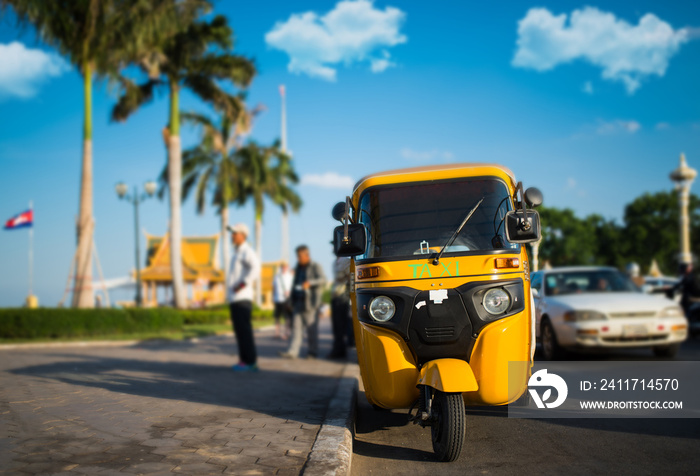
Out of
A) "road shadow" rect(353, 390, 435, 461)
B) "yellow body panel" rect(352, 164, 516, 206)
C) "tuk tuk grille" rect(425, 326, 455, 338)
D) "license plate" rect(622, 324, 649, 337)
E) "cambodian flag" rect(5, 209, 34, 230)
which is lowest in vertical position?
"road shadow" rect(353, 390, 435, 461)

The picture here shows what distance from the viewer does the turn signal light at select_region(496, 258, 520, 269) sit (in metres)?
4.59

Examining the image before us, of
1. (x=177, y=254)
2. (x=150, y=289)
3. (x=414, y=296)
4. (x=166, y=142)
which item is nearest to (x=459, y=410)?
(x=414, y=296)

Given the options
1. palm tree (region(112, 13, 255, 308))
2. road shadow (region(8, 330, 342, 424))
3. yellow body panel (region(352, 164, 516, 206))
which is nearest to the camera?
yellow body panel (region(352, 164, 516, 206))

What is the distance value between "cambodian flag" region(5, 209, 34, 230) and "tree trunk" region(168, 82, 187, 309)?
12259mm

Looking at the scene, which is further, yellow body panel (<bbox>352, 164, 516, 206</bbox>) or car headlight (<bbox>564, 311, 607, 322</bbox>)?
car headlight (<bbox>564, 311, 607, 322</bbox>)

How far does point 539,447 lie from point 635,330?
5117 millimetres

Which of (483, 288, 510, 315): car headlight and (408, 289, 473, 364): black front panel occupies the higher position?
(483, 288, 510, 315): car headlight

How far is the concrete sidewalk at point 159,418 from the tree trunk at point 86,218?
1208 cm

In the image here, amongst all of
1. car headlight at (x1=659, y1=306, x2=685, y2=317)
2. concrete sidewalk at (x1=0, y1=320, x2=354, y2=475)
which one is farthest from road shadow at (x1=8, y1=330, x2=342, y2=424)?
car headlight at (x1=659, y1=306, x2=685, y2=317)

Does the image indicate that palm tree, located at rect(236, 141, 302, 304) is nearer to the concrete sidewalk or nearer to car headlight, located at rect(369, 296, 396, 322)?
the concrete sidewalk

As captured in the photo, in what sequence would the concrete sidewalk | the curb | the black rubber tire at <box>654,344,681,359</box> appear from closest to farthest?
1. the curb
2. the concrete sidewalk
3. the black rubber tire at <box>654,344,681,359</box>

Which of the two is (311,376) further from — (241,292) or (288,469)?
(288,469)

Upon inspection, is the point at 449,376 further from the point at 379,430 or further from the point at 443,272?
the point at 379,430

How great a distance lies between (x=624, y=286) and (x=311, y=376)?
5.74m
